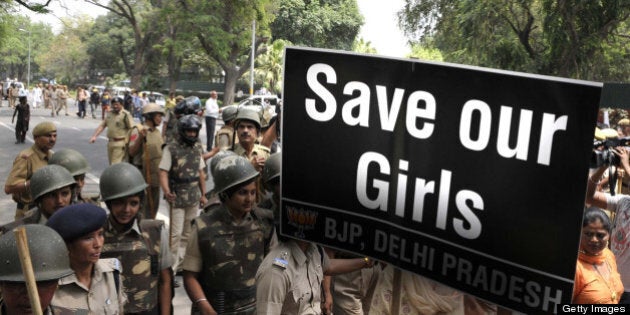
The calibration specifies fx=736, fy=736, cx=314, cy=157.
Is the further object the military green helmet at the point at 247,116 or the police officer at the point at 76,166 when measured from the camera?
the military green helmet at the point at 247,116

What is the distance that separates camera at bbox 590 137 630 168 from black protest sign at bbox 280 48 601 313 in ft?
5.80

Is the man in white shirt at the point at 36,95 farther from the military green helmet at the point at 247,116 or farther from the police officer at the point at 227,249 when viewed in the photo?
the police officer at the point at 227,249

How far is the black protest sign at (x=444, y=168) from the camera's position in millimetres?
2604

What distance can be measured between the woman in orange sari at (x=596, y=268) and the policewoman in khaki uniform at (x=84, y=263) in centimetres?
254

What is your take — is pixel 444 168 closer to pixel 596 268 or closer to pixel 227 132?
pixel 596 268

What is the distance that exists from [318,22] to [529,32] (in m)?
14.7

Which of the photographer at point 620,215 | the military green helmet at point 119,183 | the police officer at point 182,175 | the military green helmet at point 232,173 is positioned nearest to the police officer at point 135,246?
the military green helmet at point 119,183

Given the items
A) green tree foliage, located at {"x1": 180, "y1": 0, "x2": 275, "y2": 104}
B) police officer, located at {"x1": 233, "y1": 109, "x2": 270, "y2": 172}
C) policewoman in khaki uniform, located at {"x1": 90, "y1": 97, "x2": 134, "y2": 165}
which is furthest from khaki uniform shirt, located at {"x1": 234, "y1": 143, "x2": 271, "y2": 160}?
green tree foliage, located at {"x1": 180, "y1": 0, "x2": 275, "y2": 104}

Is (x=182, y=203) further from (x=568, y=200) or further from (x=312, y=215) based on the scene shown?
(x=568, y=200)

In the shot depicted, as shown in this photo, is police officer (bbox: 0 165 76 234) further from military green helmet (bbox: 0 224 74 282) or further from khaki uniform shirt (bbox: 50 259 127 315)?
military green helmet (bbox: 0 224 74 282)

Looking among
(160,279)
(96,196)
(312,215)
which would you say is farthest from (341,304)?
(96,196)

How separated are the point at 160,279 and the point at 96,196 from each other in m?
1.59

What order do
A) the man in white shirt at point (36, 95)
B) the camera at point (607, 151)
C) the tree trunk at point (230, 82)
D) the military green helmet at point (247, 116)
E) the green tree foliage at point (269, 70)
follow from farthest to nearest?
the green tree foliage at point (269, 70) < the man in white shirt at point (36, 95) < the tree trunk at point (230, 82) < the military green helmet at point (247, 116) < the camera at point (607, 151)

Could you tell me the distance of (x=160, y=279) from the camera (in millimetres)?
4297
